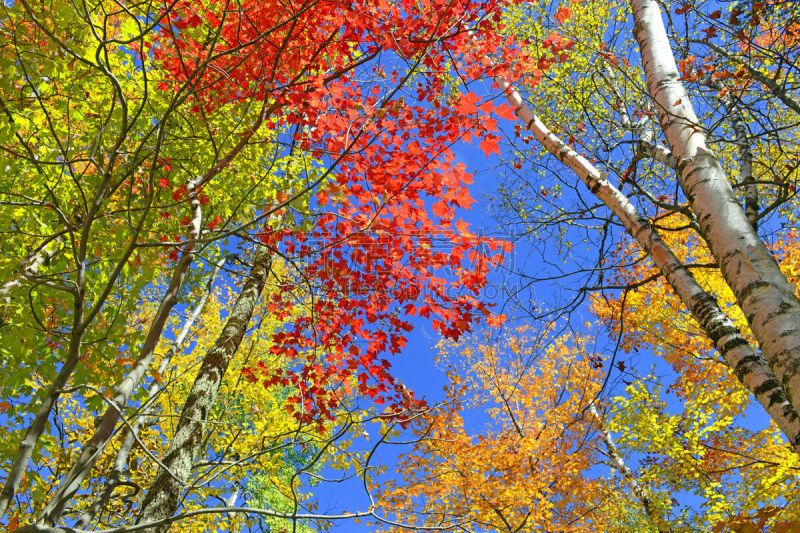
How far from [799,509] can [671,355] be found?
547cm

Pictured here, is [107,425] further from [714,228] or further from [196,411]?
[714,228]

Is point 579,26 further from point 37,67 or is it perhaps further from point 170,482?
point 170,482

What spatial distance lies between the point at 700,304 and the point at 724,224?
0.51 meters

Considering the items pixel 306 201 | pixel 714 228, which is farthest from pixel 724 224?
pixel 306 201

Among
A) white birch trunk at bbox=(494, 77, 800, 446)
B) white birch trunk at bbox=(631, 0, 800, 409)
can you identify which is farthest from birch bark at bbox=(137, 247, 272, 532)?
white birch trunk at bbox=(631, 0, 800, 409)

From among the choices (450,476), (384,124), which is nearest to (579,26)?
(384,124)

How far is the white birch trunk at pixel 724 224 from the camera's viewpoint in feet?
7.18

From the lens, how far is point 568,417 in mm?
11281

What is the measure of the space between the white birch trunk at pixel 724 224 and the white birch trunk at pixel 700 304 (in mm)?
179

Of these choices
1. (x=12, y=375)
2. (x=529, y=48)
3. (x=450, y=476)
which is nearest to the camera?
(x=12, y=375)

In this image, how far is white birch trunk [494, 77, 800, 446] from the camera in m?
2.30

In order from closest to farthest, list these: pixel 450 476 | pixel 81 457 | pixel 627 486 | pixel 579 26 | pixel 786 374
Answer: pixel 81 457, pixel 786 374, pixel 579 26, pixel 450 476, pixel 627 486

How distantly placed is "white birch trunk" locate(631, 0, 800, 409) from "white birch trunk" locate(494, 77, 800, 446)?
7.0 inches

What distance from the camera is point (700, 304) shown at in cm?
281
